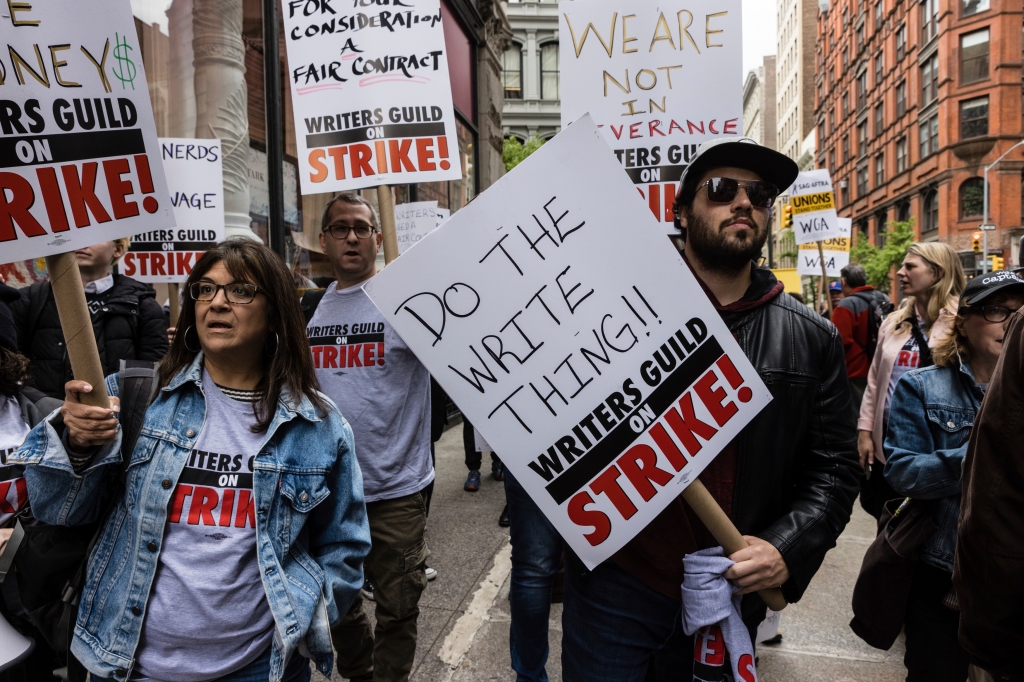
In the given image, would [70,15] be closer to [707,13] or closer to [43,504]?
[43,504]

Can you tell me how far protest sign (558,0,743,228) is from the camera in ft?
12.1

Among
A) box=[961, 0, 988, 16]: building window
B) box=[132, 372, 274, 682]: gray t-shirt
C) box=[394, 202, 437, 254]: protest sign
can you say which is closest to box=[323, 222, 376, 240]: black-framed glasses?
box=[132, 372, 274, 682]: gray t-shirt

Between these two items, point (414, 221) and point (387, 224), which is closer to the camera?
point (387, 224)

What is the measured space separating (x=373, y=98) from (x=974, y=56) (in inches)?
1831

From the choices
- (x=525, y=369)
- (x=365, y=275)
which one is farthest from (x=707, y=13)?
(x=525, y=369)

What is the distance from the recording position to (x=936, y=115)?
4141 cm

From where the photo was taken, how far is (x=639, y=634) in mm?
2031

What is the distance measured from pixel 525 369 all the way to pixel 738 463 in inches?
26.6

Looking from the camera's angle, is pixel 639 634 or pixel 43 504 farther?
pixel 639 634

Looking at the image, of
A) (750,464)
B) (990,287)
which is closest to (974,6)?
(990,287)

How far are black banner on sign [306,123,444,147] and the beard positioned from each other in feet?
6.20

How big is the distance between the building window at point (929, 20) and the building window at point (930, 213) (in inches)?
360

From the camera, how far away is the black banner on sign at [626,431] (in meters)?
1.83

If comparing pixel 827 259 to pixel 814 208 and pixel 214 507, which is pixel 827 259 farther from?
pixel 214 507
